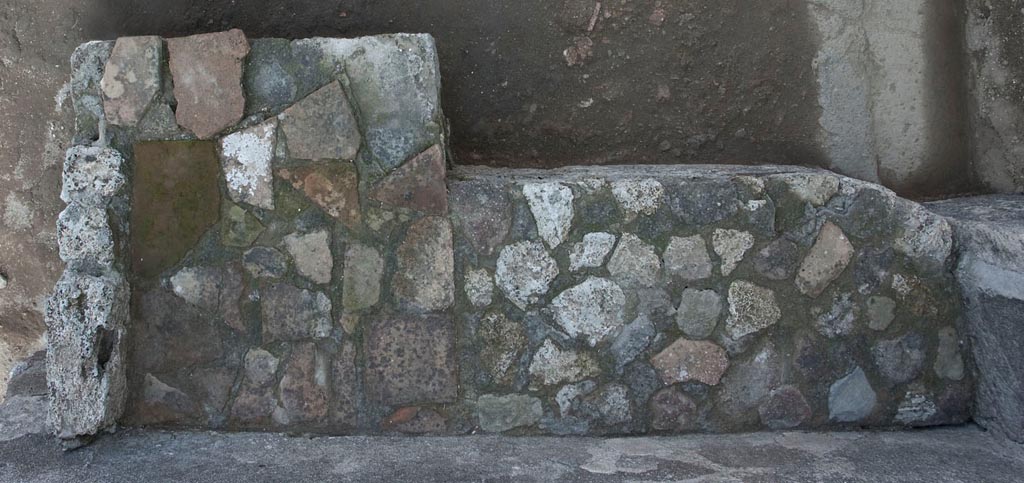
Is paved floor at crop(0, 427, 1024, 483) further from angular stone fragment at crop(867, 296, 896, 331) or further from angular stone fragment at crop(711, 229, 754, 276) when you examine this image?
angular stone fragment at crop(711, 229, 754, 276)

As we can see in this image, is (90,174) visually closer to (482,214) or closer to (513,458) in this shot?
(482,214)

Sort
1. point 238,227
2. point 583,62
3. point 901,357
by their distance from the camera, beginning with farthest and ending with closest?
point 583,62
point 901,357
point 238,227

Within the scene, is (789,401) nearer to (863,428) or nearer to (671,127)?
(863,428)

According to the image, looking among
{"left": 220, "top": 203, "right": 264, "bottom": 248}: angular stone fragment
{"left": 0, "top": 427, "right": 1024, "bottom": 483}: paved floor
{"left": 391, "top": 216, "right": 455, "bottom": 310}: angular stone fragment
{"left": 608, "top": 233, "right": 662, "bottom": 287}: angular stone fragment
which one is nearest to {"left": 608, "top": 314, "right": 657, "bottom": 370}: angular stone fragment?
{"left": 608, "top": 233, "right": 662, "bottom": 287}: angular stone fragment

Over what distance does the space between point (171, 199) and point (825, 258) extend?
5.67 ft

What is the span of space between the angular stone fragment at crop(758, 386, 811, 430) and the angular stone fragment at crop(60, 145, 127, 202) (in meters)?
1.81

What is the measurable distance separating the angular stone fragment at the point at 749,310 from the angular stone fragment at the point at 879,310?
249 mm

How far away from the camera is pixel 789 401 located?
2.43 metres

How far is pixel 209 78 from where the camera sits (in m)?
2.28

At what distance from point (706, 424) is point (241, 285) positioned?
1.30 m

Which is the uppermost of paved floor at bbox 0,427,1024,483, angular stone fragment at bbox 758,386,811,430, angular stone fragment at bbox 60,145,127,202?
angular stone fragment at bbox 60,145,127,202

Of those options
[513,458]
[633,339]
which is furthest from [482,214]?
[513,458]

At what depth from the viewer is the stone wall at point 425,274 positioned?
2.29 m

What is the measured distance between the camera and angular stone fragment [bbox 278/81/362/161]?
90.0 inches
